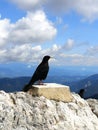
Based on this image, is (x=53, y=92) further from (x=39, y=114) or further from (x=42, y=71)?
(x=42, y=71)

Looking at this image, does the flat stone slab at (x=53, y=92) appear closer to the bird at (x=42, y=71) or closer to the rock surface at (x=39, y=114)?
the rock surface at (x=39, y=114)

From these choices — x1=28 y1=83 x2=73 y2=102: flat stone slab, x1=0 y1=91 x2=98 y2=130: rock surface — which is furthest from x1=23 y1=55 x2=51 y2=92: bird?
Result: x1=0 y1=91 x2=98 y2=130: rock surface

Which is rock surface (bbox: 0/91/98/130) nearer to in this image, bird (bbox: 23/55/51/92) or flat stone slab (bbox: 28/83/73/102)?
flat stone slab (bbox: 28/83/73/102)

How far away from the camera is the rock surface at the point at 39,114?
15.9 meters

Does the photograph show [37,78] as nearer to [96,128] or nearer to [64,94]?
[64,94]

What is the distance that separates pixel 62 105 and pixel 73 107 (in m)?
0.84

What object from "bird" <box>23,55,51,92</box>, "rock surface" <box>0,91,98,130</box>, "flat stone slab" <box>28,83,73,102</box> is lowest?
"rock surface" <box>0,91,98,130</box>

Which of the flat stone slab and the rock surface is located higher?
the flat stone slab

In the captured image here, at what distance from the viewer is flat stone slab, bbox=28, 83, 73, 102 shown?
18422 millimetres

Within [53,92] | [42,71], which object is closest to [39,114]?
[53,92]

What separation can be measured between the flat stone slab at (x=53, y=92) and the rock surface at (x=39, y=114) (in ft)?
1.52

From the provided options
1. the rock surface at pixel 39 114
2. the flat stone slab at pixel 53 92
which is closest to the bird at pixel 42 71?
the flat stone slab at pixel 53 92

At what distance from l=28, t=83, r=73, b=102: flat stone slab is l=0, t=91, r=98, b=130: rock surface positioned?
0.46 m

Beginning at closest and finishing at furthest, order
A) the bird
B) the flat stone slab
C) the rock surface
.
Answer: the rock surface < the flat stone slab < the bird
